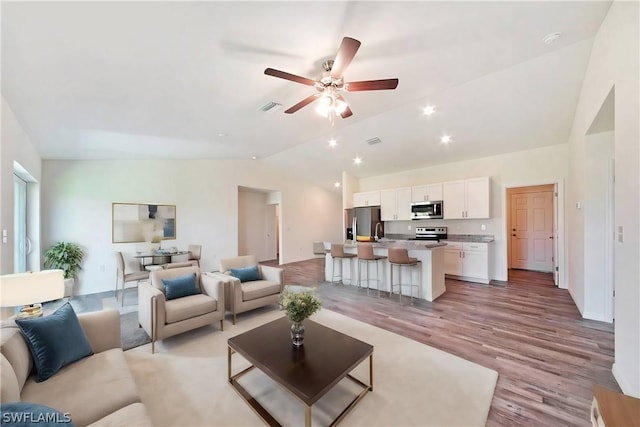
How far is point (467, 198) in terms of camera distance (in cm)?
564

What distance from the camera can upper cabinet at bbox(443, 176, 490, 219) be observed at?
5.43 metres

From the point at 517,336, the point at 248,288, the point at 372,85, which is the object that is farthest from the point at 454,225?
the point at 248,288

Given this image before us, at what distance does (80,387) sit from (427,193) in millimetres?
6415

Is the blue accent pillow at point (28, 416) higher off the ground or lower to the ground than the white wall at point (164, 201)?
lower

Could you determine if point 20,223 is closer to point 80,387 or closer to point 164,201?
point 164,201

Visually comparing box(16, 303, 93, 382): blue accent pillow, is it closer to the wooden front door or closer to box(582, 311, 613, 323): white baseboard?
box(582, 311, 613, 323): white baseboard

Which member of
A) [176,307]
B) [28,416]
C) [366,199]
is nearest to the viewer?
[28,416]

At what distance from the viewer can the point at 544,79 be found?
127 inches

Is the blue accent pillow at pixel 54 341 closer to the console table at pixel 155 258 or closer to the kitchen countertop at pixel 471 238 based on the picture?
the console table at pixel 155 258

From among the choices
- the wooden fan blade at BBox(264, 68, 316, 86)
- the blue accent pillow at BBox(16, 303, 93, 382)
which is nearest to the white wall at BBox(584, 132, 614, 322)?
the wooden fan blade at BBox(264, 68, 316, 86)

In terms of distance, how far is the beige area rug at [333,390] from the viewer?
180 centimetres

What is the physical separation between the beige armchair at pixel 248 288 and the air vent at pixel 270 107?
2.39m

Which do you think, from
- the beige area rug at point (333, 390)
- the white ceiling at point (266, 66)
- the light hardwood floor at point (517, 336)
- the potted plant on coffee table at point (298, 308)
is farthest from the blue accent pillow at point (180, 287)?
the white ceiling at point (266, 66)

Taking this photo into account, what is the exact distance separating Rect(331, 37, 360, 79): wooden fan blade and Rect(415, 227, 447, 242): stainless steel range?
194 inches
